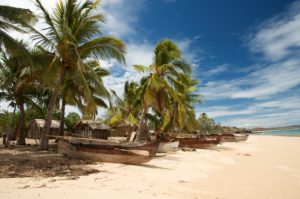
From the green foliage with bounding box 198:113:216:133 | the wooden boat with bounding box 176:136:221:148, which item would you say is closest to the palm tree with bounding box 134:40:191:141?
the wooden boat with bounding box 176:136:221:148

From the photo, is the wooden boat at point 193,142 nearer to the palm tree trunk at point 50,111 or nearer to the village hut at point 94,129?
the village hut at point 94,129

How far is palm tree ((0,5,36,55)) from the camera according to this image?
9070 millimetres

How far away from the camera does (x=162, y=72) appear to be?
1631cm

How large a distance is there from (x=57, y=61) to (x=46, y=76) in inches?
→ 34.4

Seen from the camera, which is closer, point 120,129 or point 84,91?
point 84,91

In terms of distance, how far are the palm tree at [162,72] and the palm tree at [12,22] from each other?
7.53 m

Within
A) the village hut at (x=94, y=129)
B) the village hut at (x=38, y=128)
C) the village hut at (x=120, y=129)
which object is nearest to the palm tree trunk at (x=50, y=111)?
the village hut at (x=94, y=129)

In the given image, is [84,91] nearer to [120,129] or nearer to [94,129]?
[94,129]

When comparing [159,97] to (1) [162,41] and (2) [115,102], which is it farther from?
(2) [115,102]

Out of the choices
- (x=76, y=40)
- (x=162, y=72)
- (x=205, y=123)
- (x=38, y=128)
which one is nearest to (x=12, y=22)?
(x=76, y=40)

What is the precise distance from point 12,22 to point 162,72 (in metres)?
9.34

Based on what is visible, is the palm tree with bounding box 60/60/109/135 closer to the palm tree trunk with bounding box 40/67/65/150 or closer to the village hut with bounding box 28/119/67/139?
the palm tree trunk with bounding box 40/67/65/150

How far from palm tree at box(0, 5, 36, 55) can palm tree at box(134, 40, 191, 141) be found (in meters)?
7.53

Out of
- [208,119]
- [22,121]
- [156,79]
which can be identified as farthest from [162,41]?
[208,119]
